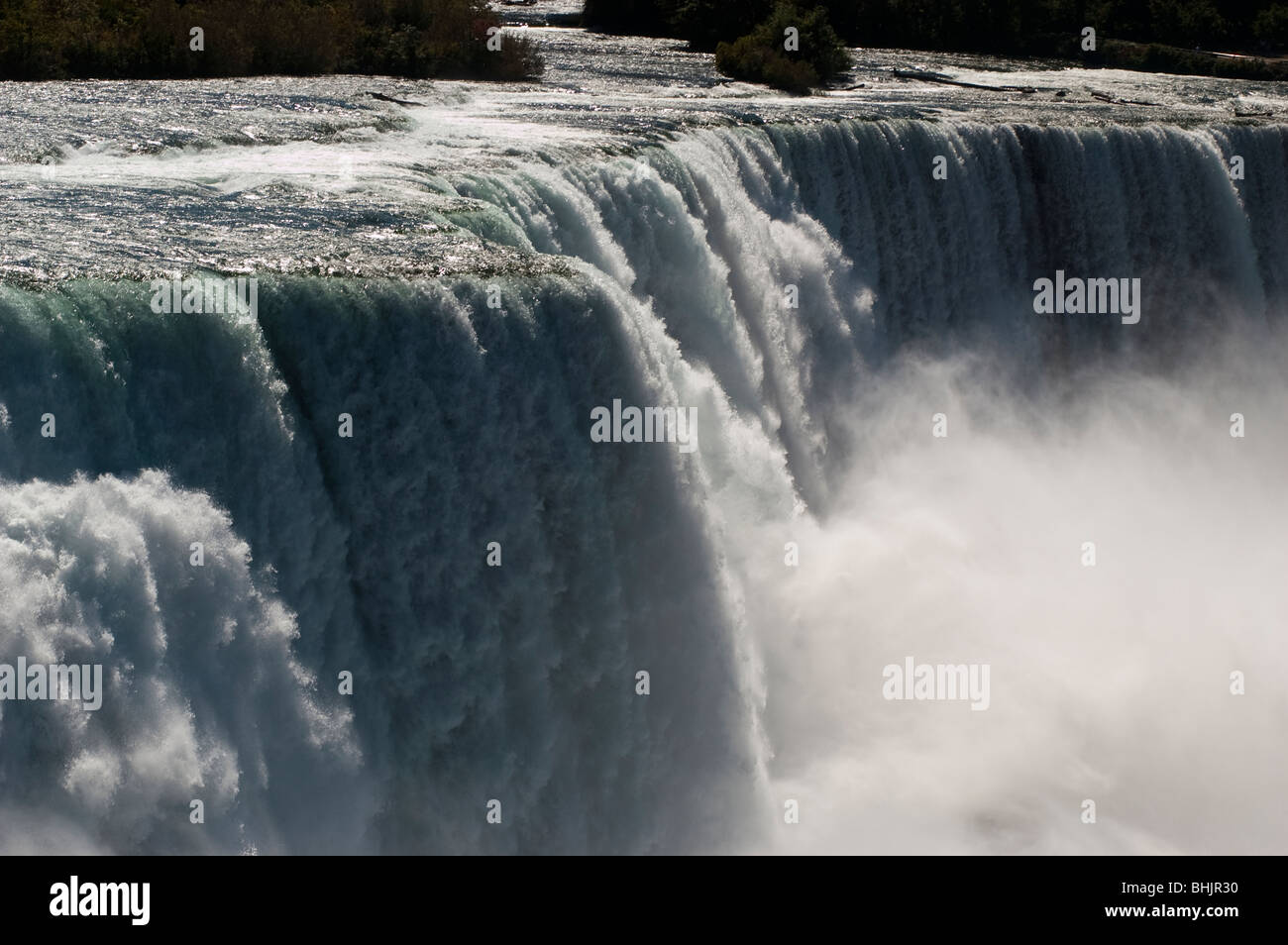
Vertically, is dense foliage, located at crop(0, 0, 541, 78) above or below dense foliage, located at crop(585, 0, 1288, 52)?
below

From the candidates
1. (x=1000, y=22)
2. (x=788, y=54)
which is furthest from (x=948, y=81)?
(x=1000, y=22)

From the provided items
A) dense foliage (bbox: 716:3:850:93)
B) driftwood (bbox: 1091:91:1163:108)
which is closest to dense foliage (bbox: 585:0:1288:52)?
dense foliage (bbox: 716:3:850:93)

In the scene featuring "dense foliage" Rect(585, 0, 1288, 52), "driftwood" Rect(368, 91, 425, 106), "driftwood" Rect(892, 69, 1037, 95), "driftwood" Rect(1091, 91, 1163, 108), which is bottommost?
"driftwood" Rect(368, 91, 425, 106)

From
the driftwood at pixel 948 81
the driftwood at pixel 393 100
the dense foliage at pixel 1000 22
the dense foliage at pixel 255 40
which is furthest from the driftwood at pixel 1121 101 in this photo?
the driftwood at pixel 393 100

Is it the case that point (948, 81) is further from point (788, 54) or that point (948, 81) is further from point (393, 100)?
point (393, 100)

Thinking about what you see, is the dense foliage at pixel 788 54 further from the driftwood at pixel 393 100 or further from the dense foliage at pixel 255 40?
the driftwood at pixel 393 100

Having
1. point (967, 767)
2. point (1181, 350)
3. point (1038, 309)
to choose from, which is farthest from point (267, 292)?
point (1181, 350)

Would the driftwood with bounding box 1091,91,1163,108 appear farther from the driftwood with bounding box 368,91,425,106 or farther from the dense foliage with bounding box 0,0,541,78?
the driftwood with bounding box 368,91,425,106

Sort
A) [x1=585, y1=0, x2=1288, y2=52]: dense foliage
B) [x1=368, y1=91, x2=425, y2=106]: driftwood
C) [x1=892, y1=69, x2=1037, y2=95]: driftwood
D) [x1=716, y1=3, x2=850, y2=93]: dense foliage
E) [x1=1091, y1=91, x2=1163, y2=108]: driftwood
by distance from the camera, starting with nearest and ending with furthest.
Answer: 1. [x1=368, y1=91, x2=425, y2=106]: driftwood
2. [x1=1091, y1=91, x2=1163, y2=108]: driftwood
3. [x1=892, y1=69, x2=1037, y2=95]: driftwood
4. [x1=716, y1=3, x2=850, y2=93]: dense foliage
5. [x1=585, y1=0, x2=1288, y2=52]: dense foliage

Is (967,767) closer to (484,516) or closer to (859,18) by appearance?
(484,516)
